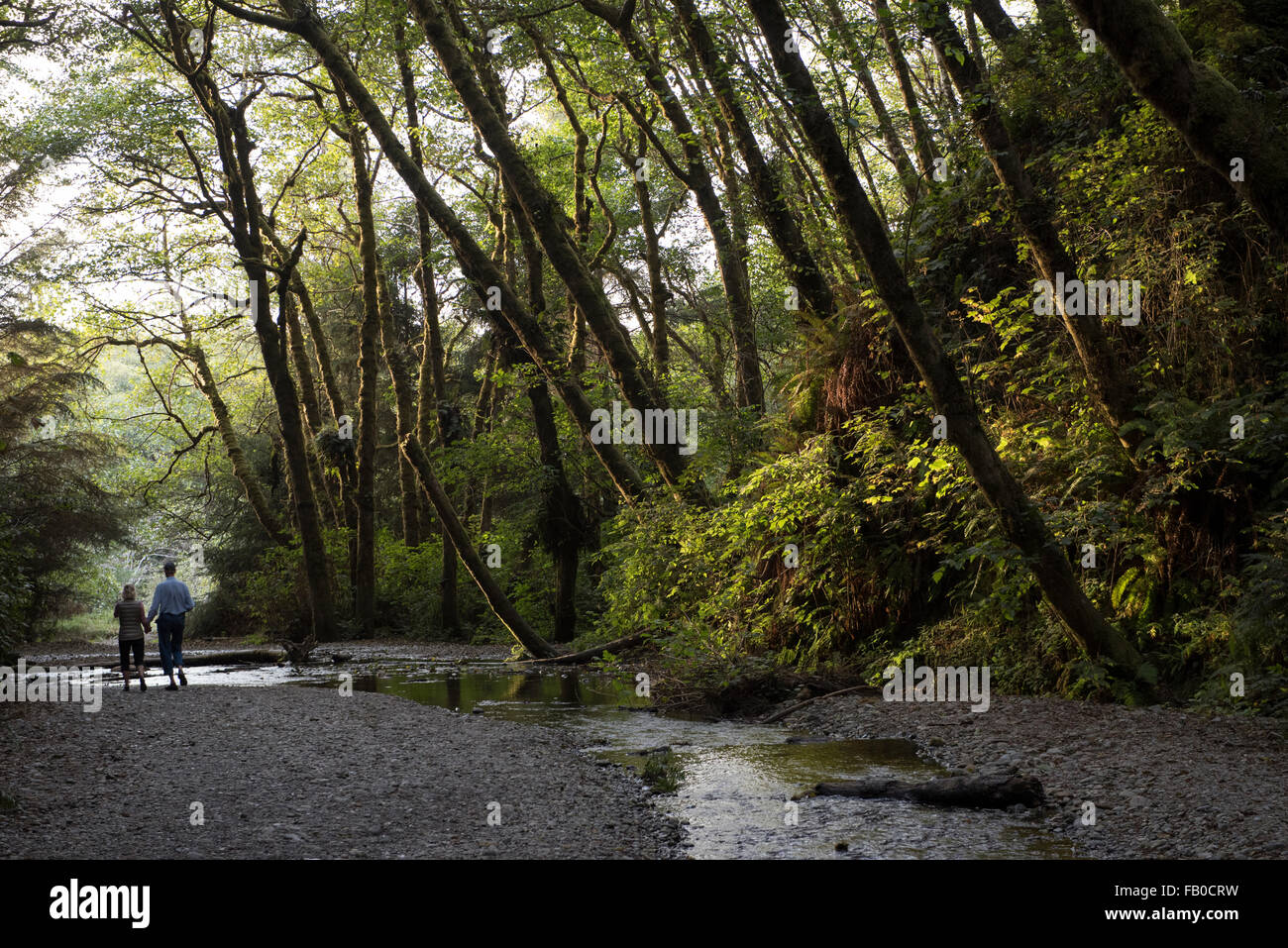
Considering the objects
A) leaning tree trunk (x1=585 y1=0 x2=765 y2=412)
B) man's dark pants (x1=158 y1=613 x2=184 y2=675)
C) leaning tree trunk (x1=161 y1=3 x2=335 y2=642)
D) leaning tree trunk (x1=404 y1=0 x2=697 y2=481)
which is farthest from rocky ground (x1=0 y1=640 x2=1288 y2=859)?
leaning tree trunk (x1=161 y1=3 x2=335 y2=642)

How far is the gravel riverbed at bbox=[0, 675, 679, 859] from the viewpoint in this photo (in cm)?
538

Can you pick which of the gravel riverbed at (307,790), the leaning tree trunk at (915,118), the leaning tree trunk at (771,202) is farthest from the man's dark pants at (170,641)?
the leaning tree trunk at (915,118)

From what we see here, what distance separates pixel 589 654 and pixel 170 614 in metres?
6.76

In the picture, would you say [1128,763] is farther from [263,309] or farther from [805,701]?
[263,309]

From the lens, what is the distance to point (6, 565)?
1070cm

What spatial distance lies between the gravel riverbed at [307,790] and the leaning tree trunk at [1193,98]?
6.44 m

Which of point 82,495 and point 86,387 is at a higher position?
point 86,387

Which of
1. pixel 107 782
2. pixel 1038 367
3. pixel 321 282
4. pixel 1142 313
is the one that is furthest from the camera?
pixel 321 282

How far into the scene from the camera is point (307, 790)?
678 centimetres

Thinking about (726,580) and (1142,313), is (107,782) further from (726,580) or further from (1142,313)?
(1142,313)

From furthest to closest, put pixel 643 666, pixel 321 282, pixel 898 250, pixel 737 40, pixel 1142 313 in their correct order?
1. pixel 321 282
2. pixel 737 40
3. pixel 643 666
4. pixel 898 250
5. pixel 1142 313

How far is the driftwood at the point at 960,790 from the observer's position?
628 centimetres

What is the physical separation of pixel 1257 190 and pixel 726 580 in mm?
8634

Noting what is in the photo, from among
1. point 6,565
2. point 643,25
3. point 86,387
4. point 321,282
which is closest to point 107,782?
point 6,565
